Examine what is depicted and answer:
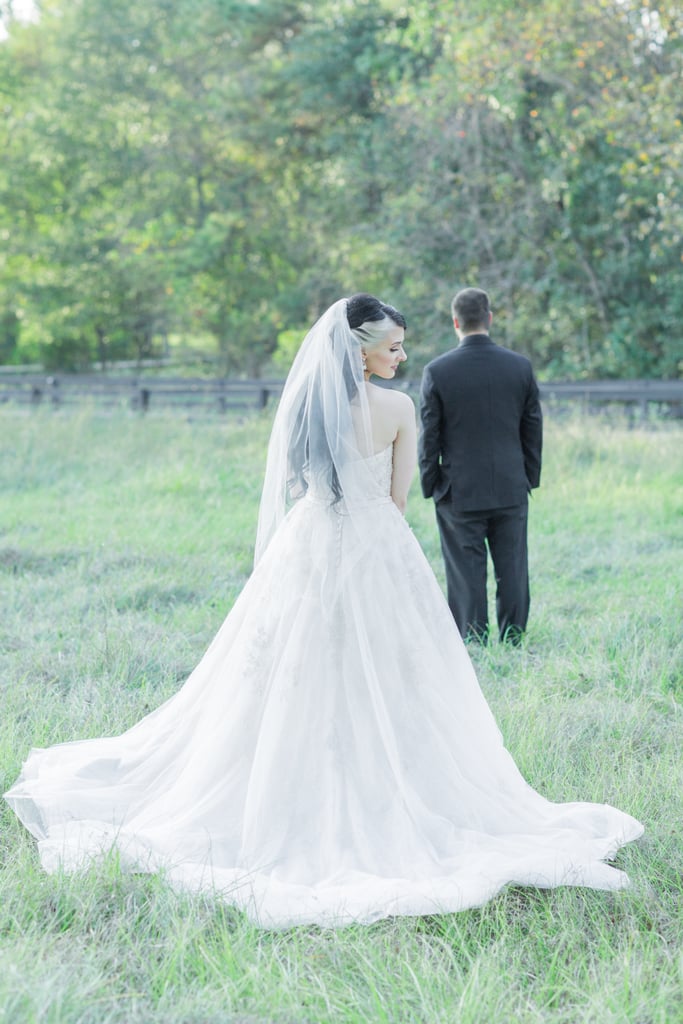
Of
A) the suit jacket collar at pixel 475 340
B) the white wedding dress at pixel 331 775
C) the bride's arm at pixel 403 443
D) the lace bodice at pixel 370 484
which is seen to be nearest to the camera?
the white wedding dress at pixel 331 775

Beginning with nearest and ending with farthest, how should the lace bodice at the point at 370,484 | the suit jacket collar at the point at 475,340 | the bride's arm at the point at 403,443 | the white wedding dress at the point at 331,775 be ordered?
1. the white wedding dress at the point at 331,775
2. the lace bodice at the point at 370,484
3. the bride's arm at the point at 403,443
4. the suit jacket collar at the point at 475,340

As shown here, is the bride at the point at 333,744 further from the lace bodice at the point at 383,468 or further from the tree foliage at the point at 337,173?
the tree foliage at the point at 337,173

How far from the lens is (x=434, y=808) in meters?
3.68

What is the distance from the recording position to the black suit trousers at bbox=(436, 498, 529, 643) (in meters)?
6.28

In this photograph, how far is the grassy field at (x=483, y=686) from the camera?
2.78 meters

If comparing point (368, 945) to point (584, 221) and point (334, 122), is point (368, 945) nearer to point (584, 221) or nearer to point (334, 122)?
point (584, 221)

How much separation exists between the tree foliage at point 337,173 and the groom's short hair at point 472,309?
10.3m

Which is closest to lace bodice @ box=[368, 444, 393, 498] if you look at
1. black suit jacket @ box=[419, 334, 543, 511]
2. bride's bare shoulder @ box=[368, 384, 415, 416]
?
bride's bare shoulder @ box=[368, 384, 415, 416]

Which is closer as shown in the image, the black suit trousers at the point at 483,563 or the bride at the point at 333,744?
the bride at the point at 333,744

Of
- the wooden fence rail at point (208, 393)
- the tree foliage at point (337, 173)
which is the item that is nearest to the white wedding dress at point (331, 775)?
the tree foliage at point (337, 173)

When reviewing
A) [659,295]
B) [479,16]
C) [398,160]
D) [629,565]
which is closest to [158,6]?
[398,160]

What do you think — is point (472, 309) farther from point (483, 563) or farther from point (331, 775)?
point (331, 775)

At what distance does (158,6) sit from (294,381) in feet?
83.9

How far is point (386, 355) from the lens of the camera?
4.05m
